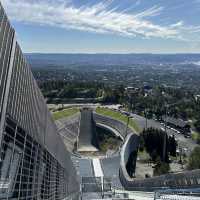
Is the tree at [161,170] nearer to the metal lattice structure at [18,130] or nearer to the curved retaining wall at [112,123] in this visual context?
the curved retaining wall at [112,123]

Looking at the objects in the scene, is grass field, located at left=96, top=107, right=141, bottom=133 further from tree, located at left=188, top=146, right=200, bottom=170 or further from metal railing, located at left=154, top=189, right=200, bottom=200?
metal railing, located at left=154, top=189, right=200, bottom=200

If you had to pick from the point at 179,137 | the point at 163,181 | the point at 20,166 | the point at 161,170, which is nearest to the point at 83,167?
the point at 161,170

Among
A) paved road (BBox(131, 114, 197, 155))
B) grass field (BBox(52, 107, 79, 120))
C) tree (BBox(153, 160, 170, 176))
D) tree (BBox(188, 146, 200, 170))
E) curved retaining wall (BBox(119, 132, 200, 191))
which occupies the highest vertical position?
grass field (BBox(52, 107, 79, 120))

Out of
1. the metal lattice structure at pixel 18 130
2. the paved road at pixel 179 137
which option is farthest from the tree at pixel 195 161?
the metal lattice structure at pixel 18 130

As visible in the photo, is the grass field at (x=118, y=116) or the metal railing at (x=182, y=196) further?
the grass field at (x=118, y=116)

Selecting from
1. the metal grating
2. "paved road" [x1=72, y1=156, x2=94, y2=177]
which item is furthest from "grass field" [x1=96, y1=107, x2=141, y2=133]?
the metal grating

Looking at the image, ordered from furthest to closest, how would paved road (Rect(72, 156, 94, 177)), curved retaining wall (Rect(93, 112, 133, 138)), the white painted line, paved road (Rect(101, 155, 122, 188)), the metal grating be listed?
curved retaining wall (Rect(93, 112, 133, 138))
paved road (Rect(72, 156, 94, 177))
the white painted line
paved road (Rect(101, 155, 122, 188))
the metal grating

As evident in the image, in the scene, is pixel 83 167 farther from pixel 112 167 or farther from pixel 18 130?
pixel 18 130

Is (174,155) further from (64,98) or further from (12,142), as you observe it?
(64,98)
